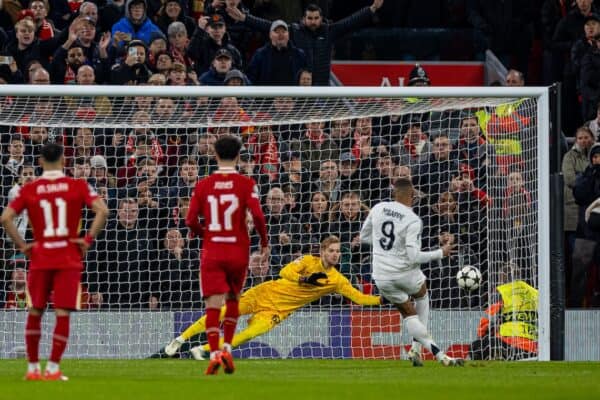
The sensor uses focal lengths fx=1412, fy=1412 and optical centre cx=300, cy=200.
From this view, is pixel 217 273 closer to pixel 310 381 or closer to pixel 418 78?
pixel 310 381

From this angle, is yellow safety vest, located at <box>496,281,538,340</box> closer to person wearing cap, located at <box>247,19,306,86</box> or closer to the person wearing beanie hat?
the person wearing beanie hat

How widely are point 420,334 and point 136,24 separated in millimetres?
6852

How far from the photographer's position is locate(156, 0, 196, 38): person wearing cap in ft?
61.7

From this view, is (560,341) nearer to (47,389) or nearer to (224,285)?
(224,285)

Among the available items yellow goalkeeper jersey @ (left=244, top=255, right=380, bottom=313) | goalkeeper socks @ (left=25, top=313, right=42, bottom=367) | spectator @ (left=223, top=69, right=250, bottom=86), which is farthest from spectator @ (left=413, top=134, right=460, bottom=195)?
A: goalkeeper socks @ (left=25, top=313, right=42, bottom=367)

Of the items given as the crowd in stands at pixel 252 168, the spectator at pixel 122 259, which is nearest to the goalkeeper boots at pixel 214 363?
the spectator at pixel 122 259

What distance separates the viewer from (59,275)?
10.6 meters

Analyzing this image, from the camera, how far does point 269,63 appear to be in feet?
60.7

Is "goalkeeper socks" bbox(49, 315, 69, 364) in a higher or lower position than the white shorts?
lower

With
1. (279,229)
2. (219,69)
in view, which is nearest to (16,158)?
(219,69)

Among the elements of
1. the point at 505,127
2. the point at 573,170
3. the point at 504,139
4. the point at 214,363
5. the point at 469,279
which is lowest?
the point at 214,363

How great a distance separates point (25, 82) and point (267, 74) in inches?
123

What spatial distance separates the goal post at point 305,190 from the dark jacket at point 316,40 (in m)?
2.26

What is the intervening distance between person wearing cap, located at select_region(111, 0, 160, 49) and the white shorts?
5922 mm
